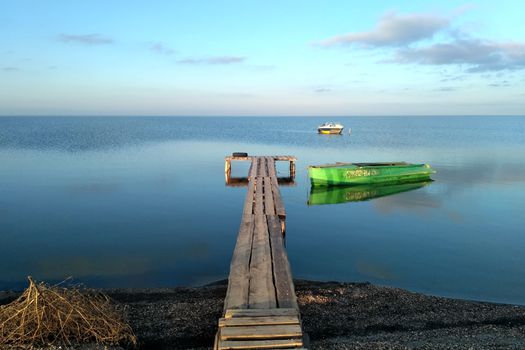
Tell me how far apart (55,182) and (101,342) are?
23.2m

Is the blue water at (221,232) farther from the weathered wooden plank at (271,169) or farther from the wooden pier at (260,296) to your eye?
the wooden pier at (260,296)

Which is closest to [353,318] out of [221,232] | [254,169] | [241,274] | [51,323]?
[241,274]

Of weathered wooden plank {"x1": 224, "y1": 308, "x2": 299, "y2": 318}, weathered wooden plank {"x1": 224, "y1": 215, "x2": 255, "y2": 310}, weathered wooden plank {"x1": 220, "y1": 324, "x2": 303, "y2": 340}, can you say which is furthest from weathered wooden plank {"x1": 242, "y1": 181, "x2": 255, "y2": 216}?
weathered wooden plank {"x1": 220, "y1": 324, "x2": 303, "y2": 340}

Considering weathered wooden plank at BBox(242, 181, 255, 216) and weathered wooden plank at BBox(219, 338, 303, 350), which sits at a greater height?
weathered wooden plank at BBox(242, 181, 255, 216)

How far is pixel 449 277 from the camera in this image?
13.4 meters

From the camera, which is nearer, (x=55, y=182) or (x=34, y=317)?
(x=34, y=317)

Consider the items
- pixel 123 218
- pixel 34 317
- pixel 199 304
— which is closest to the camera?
pixel 34 317

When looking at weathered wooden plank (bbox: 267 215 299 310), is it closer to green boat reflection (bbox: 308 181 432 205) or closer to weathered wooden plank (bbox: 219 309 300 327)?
weathered wooden plank (bbox: 219 309 300 327)

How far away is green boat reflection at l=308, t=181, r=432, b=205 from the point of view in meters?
25.0

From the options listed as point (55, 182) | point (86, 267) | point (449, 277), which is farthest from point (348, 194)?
point (55, 182)

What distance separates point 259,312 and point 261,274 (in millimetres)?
1896

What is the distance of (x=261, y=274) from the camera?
344 inches

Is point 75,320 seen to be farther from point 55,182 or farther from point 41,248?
point 55,182

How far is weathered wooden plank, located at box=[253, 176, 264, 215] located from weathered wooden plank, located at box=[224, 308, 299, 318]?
7.47 meters
